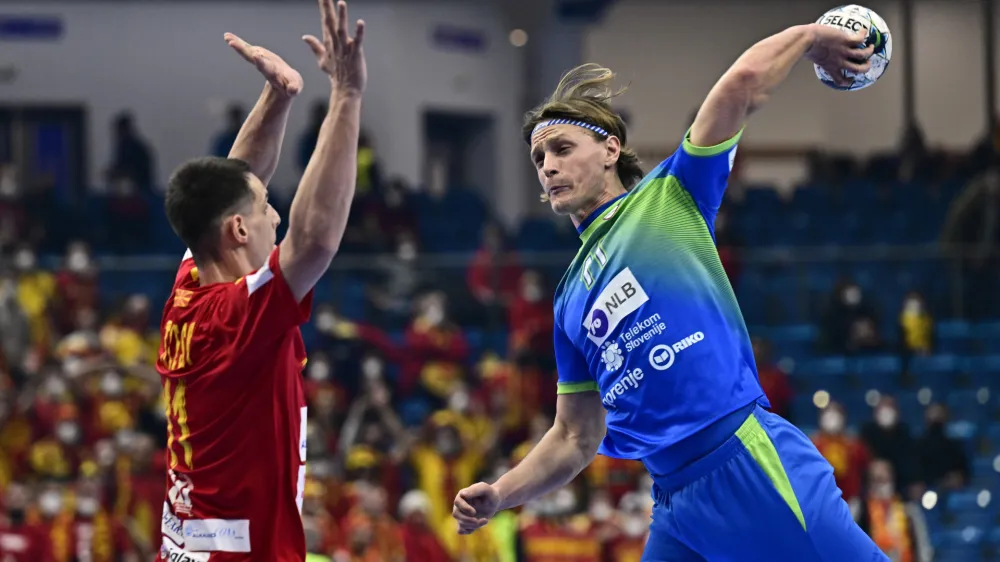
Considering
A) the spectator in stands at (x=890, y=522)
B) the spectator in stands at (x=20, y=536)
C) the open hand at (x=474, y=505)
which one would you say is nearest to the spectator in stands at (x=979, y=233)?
the spectator in stands at (x=890, y=522)

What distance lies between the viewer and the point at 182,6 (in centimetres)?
2220

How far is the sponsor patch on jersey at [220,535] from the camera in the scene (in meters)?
4.53

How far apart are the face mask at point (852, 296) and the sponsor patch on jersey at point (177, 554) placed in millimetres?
13482

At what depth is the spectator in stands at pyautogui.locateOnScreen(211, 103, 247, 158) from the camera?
20.2 m

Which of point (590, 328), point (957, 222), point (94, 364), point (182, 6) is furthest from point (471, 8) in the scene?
point (590, 328)

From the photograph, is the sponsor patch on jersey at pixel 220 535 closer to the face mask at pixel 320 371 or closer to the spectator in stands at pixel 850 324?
the face mask at pixel 320 371

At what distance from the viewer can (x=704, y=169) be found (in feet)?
15.5

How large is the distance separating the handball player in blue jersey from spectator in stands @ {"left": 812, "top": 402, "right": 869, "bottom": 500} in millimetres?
10146

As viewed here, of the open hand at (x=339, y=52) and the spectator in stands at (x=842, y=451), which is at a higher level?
the open hand at (x=339, y=52)

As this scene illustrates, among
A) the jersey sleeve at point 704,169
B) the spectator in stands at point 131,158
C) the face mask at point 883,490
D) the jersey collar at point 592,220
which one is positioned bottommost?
the face mask at point 883,490

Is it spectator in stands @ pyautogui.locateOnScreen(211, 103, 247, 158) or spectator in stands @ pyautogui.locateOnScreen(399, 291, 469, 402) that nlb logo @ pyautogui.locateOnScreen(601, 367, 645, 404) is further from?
spectator in stands @ pyautogui.locateOnScreen(211, 103, 247, 158)

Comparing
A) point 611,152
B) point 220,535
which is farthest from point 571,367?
point 220,535

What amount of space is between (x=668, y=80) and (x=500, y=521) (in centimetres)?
1436

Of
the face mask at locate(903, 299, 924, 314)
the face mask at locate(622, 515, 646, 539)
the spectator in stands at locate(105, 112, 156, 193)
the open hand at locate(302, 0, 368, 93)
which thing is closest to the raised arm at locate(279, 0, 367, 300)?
the open hand at locate(302, 0, 368, 93)
